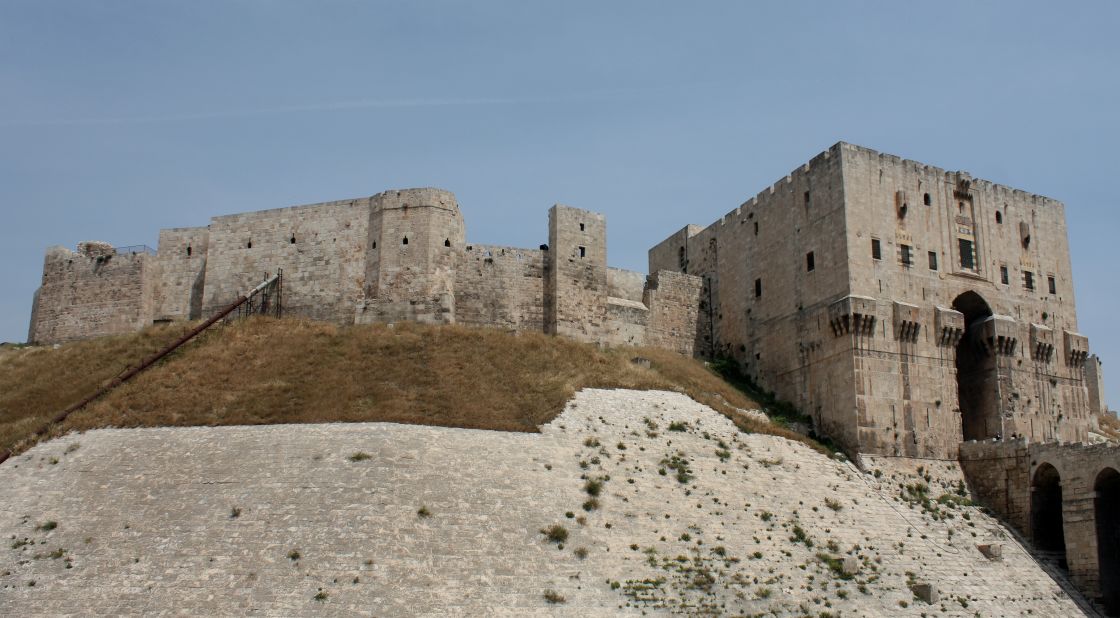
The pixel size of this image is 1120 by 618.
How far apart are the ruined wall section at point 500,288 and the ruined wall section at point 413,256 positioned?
0.55 meters

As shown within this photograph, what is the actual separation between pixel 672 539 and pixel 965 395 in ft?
62.7

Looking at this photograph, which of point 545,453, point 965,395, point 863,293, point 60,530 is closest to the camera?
point 60,530

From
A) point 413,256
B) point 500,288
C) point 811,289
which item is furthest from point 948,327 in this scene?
point 413,256

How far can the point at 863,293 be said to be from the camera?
36.7 m

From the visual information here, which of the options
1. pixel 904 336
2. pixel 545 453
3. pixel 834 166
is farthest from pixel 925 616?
pixel 834 166

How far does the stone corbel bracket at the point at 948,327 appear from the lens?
1474 inches

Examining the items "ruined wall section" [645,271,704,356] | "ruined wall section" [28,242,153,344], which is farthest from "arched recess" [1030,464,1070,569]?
"ruined wall section" [28,242,153,344]

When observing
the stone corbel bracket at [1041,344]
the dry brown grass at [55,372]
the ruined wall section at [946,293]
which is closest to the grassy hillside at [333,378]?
the dry brown grass at [55,372]

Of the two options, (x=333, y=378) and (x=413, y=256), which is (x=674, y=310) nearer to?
(x=413, y=256)

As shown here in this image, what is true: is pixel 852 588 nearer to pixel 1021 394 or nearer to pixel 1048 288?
pixel 1021 394

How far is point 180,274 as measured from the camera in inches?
1619

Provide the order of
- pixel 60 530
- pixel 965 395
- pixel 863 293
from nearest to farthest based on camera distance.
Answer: pixel 60 530 → pixel 863 293 → pixel 965 395

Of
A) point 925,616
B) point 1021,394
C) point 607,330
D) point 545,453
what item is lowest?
point 925,616

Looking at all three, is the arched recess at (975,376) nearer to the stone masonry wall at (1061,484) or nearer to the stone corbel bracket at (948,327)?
the stone corbel bracket at (948,327)
